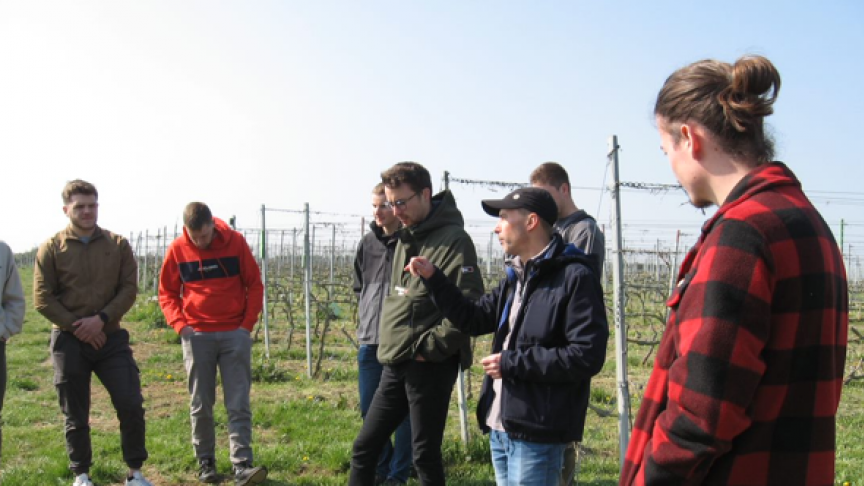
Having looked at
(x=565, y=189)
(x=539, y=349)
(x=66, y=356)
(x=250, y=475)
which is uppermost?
(x=565, y=189)

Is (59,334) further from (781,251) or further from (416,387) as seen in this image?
(781,251)

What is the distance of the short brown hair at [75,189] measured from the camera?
406 cm

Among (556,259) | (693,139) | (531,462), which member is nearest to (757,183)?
(693,139)

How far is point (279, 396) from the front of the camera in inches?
268

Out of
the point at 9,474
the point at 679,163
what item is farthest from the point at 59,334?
the point at 679,163

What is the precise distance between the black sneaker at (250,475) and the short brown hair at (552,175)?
7.50ft

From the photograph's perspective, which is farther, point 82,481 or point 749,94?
point 82,481

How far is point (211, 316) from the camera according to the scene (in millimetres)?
4352

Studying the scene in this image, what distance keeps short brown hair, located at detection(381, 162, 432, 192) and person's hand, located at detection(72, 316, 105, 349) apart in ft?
6.28

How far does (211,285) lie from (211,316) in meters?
0.19

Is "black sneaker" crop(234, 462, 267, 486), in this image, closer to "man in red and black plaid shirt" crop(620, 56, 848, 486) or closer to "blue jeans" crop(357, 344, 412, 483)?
"blue jeans" crop(357, 344, 412, 483)

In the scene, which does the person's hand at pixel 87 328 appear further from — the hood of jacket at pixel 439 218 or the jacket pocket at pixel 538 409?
the jacket pocket at pixel 538 409

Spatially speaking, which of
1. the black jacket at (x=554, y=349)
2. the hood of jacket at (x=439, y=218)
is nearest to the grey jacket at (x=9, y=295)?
the hood of jacket at (x=439, y=218)

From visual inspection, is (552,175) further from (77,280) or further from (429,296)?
(77,280)
